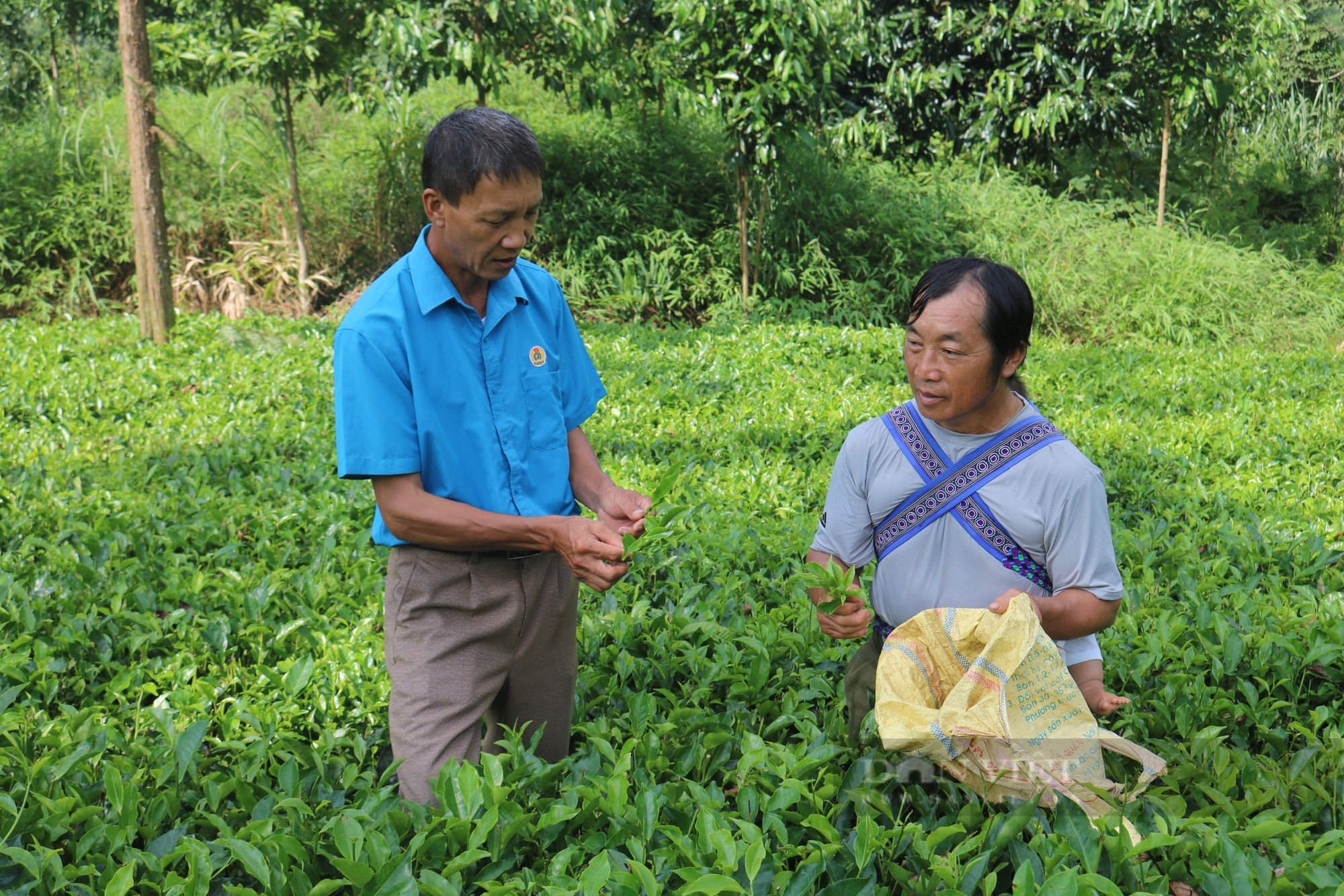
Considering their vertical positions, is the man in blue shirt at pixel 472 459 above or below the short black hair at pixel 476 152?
below

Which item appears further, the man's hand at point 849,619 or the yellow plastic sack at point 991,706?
the man's hand at point 849,619

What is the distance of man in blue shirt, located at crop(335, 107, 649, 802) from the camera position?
188cm

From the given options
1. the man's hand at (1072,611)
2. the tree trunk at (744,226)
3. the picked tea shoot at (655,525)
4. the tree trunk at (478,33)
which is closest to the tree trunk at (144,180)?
the tree trunk at (478,33)

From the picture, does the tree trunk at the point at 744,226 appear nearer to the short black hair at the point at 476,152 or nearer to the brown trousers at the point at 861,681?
the brown trousers at the point at 861,681

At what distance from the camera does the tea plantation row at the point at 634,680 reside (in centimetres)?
178

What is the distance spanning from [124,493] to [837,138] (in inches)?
329

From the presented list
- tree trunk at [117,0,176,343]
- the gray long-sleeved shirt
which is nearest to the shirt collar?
the gray long-sleeved shirt

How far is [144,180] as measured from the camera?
7.31m

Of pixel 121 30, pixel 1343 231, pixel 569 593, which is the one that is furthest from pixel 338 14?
pixel 1343 231

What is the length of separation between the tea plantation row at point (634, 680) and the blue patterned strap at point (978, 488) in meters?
0.47

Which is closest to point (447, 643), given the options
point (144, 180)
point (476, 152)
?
point (476, 152)

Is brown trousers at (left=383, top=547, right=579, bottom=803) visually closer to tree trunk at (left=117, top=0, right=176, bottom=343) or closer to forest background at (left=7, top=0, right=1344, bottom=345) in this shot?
tree trunk at (left=117, top=0, right=176, bottom=343)

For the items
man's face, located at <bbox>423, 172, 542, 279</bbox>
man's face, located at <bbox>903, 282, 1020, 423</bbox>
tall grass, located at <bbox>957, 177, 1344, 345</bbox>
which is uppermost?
man's face, located at <bbox>423, 172, 542, 279</bbox>

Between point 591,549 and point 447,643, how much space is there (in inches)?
15.6
